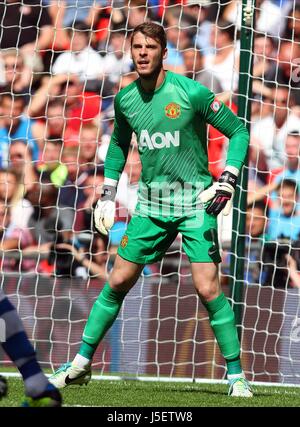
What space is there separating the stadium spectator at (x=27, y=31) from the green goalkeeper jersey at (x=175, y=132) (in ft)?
11.7

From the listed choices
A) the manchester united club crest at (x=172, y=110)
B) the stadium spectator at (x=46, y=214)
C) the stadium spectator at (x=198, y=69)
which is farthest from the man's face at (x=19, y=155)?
the manchester united club crest at (x=172, y=110)

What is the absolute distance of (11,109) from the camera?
32.0 feet

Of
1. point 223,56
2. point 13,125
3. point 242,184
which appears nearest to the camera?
point 242,184

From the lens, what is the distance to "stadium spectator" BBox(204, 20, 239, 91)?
944 centimetres

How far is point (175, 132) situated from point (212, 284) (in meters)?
0.91

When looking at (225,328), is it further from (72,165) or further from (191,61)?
(191,61)

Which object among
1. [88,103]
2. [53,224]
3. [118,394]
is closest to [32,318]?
[53,224]

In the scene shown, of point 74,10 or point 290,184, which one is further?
point 74,10

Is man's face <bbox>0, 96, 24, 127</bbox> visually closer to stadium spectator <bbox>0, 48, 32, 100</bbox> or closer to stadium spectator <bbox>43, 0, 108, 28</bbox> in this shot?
stadium spectator <bbox>0, 48, 32, 100</bbox>

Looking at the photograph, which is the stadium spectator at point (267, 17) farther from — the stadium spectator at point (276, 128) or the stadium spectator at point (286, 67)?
the stadium spectator at point (276, 128)

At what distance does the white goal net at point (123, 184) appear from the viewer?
8828 millimetres

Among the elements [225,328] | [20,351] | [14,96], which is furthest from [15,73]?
[20,351]

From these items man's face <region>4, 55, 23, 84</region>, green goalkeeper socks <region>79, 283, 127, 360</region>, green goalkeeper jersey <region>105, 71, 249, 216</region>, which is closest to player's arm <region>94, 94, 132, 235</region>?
green goalkeeper jersey <region>105, 71, 249, 216</region>

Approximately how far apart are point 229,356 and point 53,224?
11.8 ft
